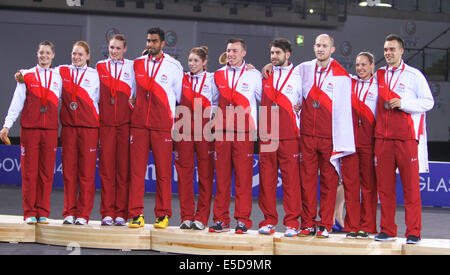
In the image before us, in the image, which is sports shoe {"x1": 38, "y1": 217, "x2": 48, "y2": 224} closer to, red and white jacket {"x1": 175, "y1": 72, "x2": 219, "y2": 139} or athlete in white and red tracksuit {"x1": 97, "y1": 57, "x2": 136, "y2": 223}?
athlete in white and red tracksuit {"x1": 97, "y1": 57, "x2": 136, "y2": 223}

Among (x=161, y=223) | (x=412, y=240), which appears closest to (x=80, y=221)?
(x=161, y=223)

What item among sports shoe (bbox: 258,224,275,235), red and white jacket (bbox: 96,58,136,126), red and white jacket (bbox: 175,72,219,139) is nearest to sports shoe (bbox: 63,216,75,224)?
red and white jacket (bbox: 96,58,136,126)

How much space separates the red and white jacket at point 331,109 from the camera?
5.25 metres

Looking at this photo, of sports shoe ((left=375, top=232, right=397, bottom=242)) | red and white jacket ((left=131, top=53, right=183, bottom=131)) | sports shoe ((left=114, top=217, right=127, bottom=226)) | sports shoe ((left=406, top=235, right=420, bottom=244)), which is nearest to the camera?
sports shoe ((left=406, top=235, right=420, bottom=244))

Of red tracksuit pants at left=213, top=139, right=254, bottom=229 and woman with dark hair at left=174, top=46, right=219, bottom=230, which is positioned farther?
woman with dark hair at left=174, top=46, right=219, bottom=230

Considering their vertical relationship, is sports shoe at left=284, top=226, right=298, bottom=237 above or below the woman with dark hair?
below

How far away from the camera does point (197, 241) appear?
541 cm

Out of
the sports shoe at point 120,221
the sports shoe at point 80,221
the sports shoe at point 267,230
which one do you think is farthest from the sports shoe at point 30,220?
the sports shoe at point 267,230

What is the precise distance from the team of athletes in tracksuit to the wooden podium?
0.39ft

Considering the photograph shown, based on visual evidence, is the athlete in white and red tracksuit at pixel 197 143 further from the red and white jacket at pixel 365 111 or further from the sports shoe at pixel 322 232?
the red and white jacket at pixel 365 111

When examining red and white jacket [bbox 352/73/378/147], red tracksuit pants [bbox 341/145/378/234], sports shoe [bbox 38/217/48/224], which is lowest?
sports shoe [bbox 38/217/48/224]

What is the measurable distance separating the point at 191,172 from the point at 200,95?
2.62 ft

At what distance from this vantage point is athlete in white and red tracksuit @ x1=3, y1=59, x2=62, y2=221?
5836 millimetres
